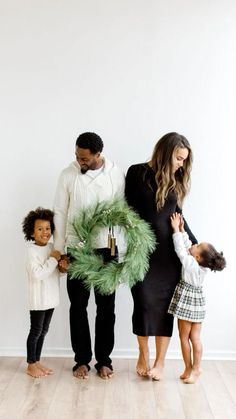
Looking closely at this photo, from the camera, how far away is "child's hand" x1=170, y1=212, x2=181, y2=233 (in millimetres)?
3513

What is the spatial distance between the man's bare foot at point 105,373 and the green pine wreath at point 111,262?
496 millimetres

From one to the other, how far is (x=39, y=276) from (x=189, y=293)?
87 centimetres

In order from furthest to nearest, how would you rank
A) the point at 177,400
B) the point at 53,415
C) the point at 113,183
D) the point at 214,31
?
the point at 214,31 → the point at 113,183 → the point at 177,400 → the point at 53,415

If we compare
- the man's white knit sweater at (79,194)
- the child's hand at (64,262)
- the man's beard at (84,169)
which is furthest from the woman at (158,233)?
the child's hand at (64,262)

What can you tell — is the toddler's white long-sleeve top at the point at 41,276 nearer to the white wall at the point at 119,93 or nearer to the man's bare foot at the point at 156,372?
the white wall at the point at 119,93

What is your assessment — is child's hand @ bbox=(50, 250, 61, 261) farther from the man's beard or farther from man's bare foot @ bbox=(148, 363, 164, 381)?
man's bare foot @ bbox=(148, 363, 164, 381)

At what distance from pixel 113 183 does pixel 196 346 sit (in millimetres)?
1062

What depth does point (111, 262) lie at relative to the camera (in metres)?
3.46

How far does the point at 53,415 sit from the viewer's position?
3016 mm

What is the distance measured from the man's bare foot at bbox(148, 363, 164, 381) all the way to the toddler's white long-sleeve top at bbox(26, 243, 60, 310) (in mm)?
688

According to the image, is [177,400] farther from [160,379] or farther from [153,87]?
[153,87]

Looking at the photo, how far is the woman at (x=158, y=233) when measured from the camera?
349 centimetres

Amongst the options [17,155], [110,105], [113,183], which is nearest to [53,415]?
[113,183]

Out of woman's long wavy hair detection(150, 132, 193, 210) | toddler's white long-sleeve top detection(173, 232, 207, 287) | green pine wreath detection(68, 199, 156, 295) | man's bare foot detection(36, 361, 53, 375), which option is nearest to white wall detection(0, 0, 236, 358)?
woman's long wavy hair detection(150, 132, 193, 210)
